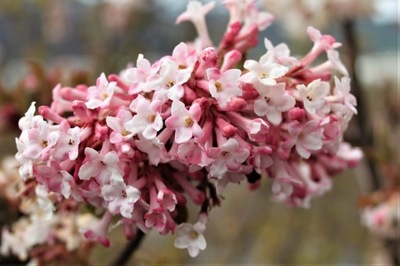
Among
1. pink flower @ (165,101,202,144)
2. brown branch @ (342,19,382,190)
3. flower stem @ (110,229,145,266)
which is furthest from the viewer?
brown branch @ (342,19,382,190)

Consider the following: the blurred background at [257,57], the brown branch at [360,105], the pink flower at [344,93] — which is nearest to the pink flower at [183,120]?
the pink flower at [344,93]

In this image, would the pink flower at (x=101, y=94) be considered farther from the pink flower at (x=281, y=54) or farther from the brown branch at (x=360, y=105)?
the brown branch at (x=360, y=105)

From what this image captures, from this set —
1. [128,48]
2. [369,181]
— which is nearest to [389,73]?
[128,48]

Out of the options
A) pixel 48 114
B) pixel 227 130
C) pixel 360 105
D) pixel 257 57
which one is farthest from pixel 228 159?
pixel 257 57

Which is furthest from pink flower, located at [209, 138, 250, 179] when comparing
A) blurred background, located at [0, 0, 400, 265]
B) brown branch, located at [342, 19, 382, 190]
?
brown branch, located at [342, 19, 382, 190]

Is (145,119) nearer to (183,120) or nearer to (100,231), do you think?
(183,120)

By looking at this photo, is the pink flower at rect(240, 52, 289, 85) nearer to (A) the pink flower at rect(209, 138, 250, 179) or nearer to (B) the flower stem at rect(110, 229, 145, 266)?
(A) the pink flower at rect(209, 138, 250, 179)
